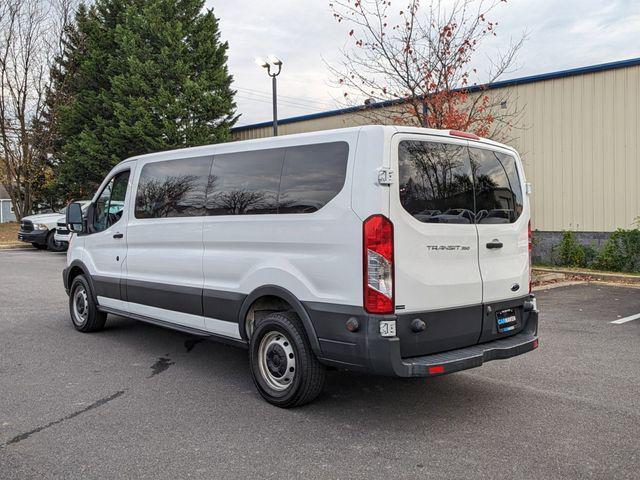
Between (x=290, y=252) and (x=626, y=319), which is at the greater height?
(x=290, y=252)

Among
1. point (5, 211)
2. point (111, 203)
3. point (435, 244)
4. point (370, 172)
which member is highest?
point (5, 211)

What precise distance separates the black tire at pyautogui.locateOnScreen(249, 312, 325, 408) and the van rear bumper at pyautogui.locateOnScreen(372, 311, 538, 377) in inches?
26.8

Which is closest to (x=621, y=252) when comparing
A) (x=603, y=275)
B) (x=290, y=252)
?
(x=603, y=275)

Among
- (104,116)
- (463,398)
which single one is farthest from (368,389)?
(104,116)

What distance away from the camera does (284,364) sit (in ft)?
15.5

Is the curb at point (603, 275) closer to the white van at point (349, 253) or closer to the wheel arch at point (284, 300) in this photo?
the white van at point (349, 253)

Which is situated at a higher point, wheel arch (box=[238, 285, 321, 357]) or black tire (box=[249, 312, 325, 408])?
wheel arch (box=[238, 285, 321, 357])

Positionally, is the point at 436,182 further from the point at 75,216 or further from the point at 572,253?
the point at 572,253

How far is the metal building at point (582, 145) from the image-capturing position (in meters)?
13.2

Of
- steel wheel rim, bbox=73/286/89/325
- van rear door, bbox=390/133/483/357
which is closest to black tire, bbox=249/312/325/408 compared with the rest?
van rear door, bbox=390/133/483/357

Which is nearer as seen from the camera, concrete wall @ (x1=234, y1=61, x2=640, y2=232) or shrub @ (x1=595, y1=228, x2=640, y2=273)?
shrub @ (x1=595, y1=228, x2=640, y2=273)

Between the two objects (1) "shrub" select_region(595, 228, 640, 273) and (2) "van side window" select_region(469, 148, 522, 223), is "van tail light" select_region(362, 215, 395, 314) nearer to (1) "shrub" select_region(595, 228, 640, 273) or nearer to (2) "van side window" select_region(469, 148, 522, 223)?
(2) "van side window" select_region(469, 148, 522, 223)

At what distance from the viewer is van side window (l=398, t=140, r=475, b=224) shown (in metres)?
4.29

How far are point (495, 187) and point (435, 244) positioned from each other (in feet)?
3.42
